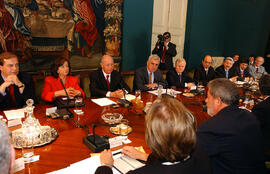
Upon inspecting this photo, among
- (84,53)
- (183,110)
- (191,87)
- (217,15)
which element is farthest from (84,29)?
(217,15)

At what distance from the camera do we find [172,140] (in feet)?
3.10

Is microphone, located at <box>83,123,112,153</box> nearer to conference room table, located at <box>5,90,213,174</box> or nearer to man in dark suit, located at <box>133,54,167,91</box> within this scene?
conference room table, located at <box>5,90,213,174</box>

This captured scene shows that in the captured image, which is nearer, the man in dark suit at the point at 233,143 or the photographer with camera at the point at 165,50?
the man in dark suit at the point at 233,143

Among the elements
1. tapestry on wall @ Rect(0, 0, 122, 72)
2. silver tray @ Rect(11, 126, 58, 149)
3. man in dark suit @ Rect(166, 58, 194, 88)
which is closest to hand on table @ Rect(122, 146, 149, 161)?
silver tray @ Rect(11, 126, 58, 149)

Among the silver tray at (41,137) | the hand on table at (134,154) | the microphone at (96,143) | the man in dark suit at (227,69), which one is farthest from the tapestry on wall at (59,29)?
the hand on table at (134,154)

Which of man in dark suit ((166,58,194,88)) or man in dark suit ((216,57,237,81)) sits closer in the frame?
man in dark suit ((166,58,194,88))

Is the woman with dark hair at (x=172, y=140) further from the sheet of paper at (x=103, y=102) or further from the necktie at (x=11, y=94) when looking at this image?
the necktie at (x=11, y=94)

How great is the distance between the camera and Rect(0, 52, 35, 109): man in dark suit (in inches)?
97.9

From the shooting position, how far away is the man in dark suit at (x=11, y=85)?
8.15 feet

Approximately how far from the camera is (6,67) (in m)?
2.55

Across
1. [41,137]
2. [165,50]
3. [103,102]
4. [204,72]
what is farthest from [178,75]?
[41,137]

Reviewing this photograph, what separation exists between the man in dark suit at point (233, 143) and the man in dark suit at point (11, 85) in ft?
7.15

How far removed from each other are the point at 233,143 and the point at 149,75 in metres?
2.69

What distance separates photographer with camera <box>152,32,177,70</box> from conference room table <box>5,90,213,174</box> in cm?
288
